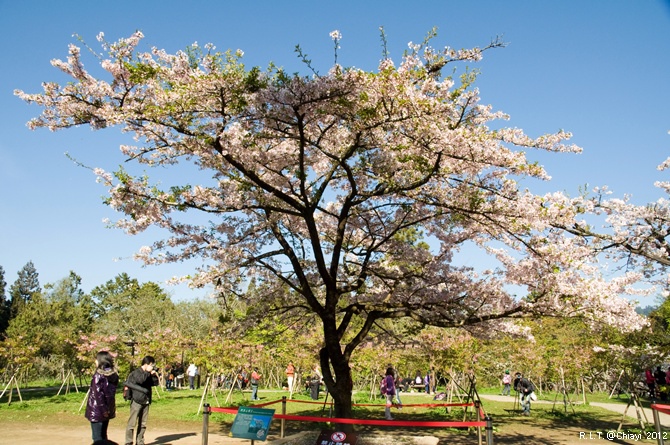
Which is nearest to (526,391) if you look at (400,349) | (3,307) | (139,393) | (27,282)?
(400,349)

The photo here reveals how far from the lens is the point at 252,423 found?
772cm

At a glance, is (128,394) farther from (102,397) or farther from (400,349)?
(400,349)

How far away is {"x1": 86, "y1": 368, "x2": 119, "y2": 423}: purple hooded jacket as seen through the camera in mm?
7730

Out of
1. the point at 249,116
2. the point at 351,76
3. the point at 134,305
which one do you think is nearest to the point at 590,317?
the point at 351,76

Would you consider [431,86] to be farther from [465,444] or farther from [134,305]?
[134,305]

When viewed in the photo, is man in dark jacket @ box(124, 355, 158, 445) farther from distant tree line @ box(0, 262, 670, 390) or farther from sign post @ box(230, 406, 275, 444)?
sign post @ box(230, 406, 275, 444)

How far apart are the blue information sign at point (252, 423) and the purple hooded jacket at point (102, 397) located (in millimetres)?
2028

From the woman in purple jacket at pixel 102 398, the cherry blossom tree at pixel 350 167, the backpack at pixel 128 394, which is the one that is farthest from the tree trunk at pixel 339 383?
the woman in purple jacket at pixel 102 398

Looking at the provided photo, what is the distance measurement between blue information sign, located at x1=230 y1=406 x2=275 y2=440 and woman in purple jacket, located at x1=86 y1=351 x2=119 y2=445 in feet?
6.65

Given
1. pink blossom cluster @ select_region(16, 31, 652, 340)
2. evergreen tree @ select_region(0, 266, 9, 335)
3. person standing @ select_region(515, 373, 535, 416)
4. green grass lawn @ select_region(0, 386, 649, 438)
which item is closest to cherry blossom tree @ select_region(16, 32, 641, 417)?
pink blossom cluster @ select_region(16, 31, 652, 340)

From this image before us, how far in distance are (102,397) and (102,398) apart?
2cm

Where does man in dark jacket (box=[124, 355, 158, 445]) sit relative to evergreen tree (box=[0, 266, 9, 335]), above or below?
below

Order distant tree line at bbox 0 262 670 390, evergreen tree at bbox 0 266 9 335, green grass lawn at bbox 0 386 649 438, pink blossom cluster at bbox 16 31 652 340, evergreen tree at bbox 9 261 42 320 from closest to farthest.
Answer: pink blossom cluster at bbox 16 31 652 340 < distant tree line at bbox 0 262 670 390 < green grass lawn at bbox 0 386 649 438 < evergreen tree at bbox 0 266 9 335 < evergreen tree at bbox 9 261 42 320

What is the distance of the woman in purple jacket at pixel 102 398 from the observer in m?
7.74
